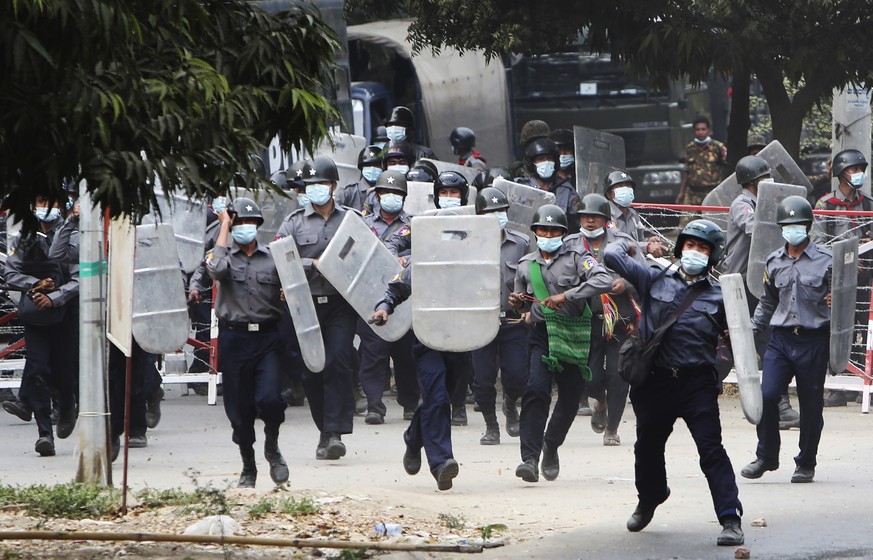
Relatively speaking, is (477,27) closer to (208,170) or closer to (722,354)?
(722,354)

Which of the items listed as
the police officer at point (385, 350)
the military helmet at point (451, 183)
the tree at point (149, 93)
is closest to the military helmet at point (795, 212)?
the military helmet at point (451, 183)

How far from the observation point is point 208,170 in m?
6.94

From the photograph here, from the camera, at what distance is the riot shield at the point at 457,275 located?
1069 cm

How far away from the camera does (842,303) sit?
1119 cm

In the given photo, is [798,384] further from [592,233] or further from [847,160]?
[847,160]

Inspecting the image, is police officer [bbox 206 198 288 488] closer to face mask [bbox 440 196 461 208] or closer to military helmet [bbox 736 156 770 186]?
face mask [bbox 440 196 461 208]

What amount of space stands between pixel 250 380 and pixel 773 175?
6.35 metres

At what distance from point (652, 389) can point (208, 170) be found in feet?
9.25

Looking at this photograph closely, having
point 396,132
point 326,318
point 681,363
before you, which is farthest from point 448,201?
point 681,363

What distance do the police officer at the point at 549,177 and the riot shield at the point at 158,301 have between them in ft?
12.3

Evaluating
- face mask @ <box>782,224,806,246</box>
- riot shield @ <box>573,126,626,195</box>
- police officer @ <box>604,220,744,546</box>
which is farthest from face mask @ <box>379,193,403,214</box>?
police officer @ <box>604,220,744,546</box>

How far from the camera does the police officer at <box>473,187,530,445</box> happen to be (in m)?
12.4

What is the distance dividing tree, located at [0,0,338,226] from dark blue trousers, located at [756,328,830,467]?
431 centimetres

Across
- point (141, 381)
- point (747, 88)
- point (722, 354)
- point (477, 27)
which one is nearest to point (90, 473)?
point (141, 381)
